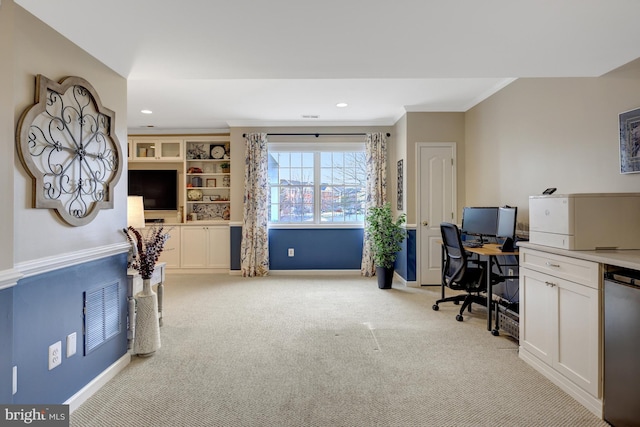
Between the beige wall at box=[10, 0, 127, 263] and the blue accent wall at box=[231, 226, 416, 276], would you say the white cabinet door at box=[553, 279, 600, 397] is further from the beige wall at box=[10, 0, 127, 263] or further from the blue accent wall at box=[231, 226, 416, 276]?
the blue accent wall at box=[231, 226, 416, 276]

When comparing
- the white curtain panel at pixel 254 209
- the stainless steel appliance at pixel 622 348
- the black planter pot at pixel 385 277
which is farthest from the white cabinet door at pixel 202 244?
the stainless steel appliance at pixel 622 348

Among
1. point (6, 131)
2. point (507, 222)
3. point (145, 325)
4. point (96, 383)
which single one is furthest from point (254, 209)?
point (6, 131)

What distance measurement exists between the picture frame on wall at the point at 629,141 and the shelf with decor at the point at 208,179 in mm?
5139

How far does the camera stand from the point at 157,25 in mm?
1850

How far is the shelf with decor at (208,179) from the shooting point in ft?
19.0

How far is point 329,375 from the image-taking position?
2.28 meters

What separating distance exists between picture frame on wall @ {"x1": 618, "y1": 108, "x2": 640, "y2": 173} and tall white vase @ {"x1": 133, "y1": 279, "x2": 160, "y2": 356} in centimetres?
357

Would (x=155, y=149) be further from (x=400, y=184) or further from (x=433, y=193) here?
(x=433, y=193)

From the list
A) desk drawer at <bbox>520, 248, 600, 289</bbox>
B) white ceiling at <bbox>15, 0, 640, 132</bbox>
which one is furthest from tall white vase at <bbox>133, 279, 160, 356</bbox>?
desk drawer at <bbox>520, 248, 600, 289</bbox>

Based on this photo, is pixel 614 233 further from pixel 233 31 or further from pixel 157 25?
pixel 157 25

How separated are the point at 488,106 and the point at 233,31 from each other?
342 cm

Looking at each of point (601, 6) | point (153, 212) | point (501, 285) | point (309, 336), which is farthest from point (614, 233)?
point (153, 212)

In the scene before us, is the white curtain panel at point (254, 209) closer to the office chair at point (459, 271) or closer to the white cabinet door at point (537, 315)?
the office chair at point (459, 271)

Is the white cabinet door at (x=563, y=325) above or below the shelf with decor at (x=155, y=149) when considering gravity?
below
